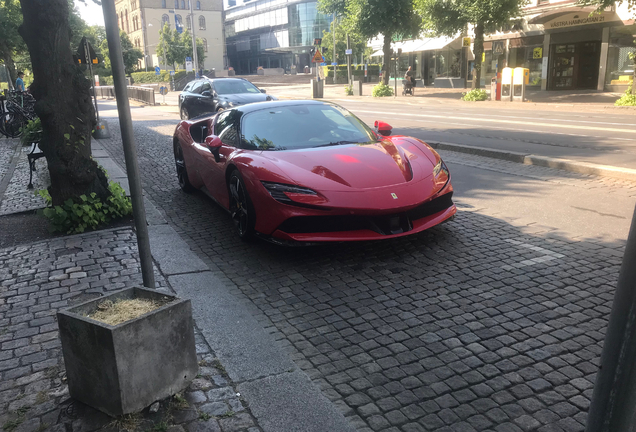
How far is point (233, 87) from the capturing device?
1811 cm

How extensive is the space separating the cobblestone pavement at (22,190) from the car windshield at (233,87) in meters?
7.23

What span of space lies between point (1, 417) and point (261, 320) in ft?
5.38

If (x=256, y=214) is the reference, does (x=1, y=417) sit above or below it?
below

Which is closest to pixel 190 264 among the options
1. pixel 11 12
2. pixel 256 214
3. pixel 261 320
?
pixel 256 214

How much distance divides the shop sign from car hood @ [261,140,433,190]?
2800 cm

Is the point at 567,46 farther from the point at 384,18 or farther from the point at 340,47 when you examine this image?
the point at 340,47

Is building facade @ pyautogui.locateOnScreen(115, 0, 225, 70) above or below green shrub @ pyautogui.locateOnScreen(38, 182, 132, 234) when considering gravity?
above

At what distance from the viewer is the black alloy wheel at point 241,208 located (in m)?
5.20

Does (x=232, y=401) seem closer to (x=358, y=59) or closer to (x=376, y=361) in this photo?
(x=376, y=361)

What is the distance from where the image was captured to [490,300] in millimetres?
4012

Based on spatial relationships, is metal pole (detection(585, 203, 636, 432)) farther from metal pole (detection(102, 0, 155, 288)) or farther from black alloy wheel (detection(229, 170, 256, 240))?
black alloy wheel (detection(229, 170, 256, 240))

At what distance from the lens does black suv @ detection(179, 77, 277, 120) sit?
17.0 metres

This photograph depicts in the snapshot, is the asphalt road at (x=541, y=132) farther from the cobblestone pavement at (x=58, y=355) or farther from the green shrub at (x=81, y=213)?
the cobblestone pavement at (x=58, y=355)

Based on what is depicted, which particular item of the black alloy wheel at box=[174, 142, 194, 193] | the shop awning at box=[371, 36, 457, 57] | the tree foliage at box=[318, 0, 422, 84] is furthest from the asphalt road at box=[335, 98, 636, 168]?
the shop awning at box=[371, 36, 457, 57]
